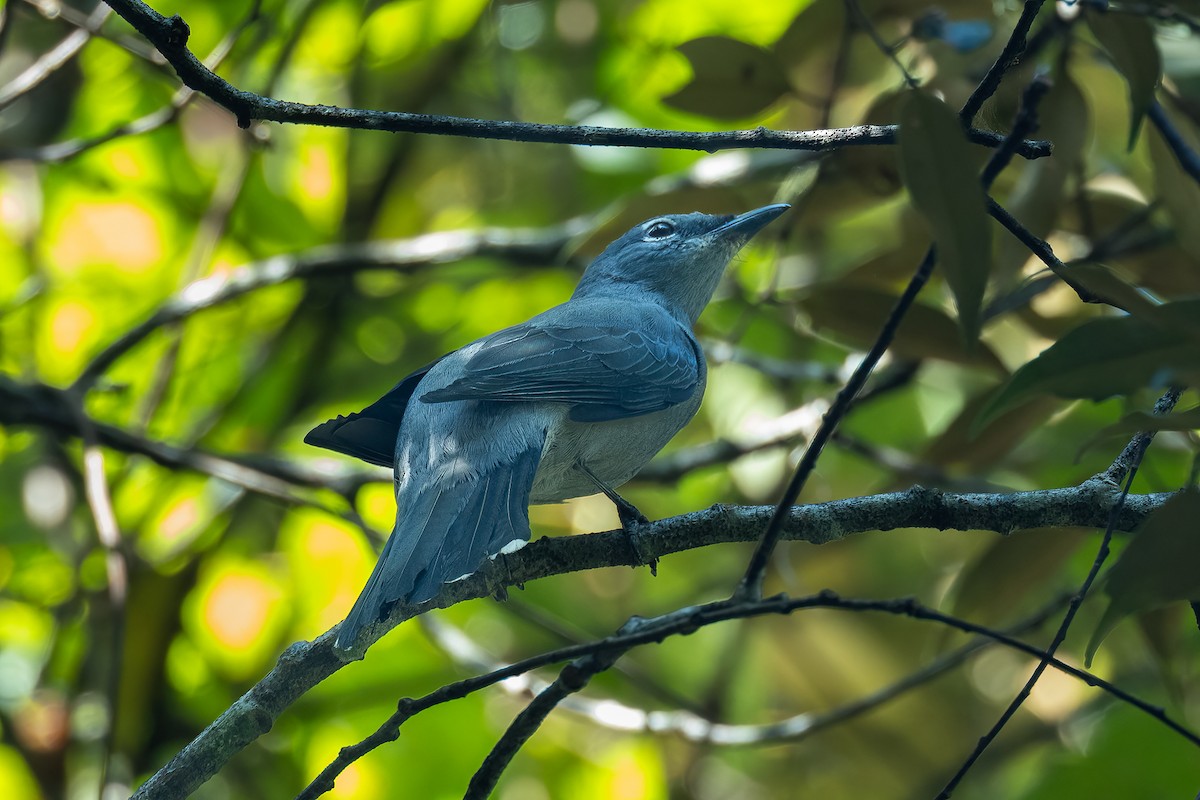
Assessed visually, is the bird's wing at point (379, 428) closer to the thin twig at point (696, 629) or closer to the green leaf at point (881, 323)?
the green leaf at point (881, 323)

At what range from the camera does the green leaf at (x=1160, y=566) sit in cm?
191

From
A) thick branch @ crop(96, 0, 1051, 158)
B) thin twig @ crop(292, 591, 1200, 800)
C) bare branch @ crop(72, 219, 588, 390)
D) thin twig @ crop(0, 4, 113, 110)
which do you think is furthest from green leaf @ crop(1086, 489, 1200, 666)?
thin twig @ crop(0, 4, 113, 110)

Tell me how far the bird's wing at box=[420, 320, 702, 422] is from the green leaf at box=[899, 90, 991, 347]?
1797mm

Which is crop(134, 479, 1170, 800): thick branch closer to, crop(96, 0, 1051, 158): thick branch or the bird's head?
crop(96, 0, 1051, 158): thick branch

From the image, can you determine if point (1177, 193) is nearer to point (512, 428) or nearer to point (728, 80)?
point (728, 80)

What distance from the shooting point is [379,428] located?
3.77 meters

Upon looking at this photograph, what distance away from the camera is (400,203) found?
6648mm

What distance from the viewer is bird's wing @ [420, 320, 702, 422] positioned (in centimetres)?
339

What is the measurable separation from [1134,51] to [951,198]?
1039mm

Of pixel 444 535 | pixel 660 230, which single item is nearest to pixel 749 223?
pixel 660 230

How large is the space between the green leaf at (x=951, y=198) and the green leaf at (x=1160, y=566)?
1.86 feet

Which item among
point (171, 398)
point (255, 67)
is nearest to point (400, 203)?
point (255, 67)

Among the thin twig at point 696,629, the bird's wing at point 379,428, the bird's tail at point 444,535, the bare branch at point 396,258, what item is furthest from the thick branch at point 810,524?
the bare branch at point 396,258

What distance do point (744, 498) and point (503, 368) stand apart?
97.4 inches
